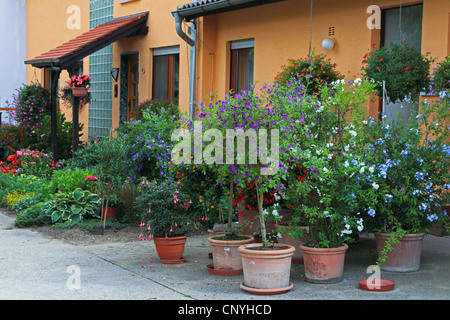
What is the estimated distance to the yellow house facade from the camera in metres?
8.87

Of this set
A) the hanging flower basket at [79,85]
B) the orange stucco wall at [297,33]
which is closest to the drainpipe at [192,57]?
the orange stucco wall at [297,33]

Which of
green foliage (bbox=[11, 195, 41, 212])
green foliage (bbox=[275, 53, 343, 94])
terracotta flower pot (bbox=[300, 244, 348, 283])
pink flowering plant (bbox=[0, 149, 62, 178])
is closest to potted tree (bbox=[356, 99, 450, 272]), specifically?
terracotta flower pot (bbox=[300, 244, 348, 283])

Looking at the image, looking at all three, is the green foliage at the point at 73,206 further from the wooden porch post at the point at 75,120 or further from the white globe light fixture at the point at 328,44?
the white globe light fixture at the point at 328,44

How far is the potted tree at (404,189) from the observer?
236 inches

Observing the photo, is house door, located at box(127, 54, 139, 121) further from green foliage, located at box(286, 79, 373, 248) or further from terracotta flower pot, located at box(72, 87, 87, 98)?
green foliage, located at box(286, 79, 373, 248)

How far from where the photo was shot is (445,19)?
7.81m

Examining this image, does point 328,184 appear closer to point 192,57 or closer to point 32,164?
point 192,57

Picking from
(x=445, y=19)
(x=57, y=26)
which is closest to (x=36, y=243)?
(x=445, y=19)

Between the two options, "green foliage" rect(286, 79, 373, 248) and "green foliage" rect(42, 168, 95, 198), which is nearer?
"green foliage" rect(286, 79, 373, 248)

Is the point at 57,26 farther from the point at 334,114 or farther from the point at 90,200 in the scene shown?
the point at 334,114

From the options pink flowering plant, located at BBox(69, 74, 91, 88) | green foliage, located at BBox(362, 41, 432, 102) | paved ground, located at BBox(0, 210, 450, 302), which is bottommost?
paved ground, located at BBox(0, 210, 450, 302)

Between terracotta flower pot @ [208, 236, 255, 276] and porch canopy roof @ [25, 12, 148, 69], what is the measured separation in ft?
25.7

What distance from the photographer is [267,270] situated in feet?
17.9

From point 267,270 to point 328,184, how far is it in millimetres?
1075
